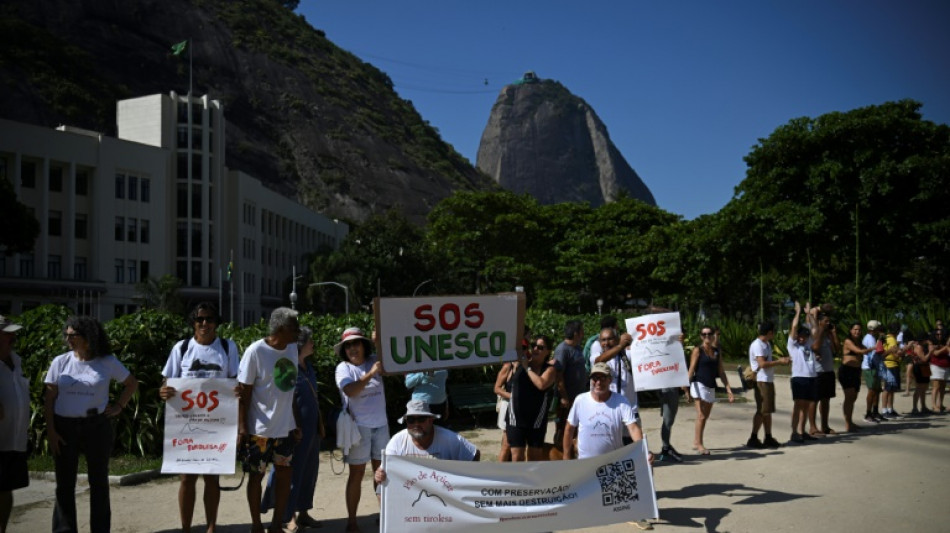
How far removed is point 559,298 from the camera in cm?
4991

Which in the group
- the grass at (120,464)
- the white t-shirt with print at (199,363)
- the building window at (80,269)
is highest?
the building window at (80,269)

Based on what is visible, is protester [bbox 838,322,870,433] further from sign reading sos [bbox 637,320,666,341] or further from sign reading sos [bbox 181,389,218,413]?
sign reading sos [bbox 181,389,218,413]

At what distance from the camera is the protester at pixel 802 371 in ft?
41.4

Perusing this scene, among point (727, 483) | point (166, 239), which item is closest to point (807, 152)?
point (727, 483)

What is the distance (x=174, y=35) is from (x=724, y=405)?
→ 156m

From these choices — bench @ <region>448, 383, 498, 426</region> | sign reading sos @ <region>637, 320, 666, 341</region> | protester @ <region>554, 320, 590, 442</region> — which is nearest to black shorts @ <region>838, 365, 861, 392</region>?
sign reading sos @ <region>637, 320, 666, 341</region>

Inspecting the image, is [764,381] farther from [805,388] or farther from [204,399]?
[204,399]

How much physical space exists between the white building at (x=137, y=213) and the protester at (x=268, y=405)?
5403 centimetres

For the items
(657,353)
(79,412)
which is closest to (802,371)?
(657,353)

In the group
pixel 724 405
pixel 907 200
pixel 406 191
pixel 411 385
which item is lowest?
pixel 724 405

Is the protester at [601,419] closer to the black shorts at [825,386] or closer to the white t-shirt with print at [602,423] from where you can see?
the white t-shirt with print at [602,423]

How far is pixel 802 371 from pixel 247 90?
152m

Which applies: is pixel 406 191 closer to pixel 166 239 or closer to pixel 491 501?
pixel 166 239

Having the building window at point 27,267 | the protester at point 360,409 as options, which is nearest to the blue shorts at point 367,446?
the protester at point 360,409
